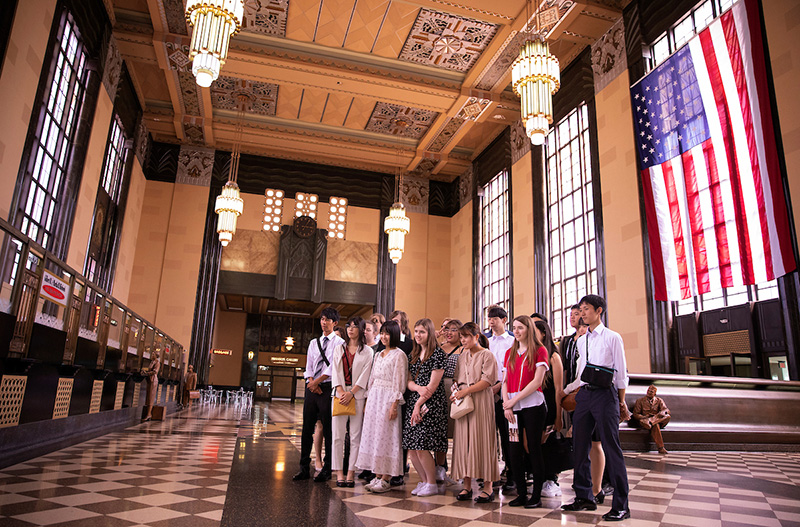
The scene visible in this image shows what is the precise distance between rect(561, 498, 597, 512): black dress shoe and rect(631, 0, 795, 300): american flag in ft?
18.9

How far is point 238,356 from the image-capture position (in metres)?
26.3

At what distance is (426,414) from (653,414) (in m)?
4.74

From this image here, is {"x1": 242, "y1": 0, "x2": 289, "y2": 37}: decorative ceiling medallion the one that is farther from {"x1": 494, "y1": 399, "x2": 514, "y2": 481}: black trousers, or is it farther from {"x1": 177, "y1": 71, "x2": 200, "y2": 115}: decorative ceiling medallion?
{"x1": 494, "y1": 399, "x2": 514, "y2": 481}: black trousers

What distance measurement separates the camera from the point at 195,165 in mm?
18422

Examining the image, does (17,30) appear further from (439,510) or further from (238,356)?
(238,356)

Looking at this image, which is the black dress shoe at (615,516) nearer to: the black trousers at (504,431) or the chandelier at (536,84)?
the black trousers at (504,431)

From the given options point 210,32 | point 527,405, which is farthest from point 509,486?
point 210,32

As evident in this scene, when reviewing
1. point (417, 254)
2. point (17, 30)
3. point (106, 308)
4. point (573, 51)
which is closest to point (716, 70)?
point (573, 51)

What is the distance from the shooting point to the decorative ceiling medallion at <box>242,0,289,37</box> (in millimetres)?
11727

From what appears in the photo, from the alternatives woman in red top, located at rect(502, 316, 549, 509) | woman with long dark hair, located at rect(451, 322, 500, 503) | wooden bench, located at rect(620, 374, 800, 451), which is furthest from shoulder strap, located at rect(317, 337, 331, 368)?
wooden bench, located at rect(620, 374, 800, 451)

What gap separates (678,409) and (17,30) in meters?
11.7

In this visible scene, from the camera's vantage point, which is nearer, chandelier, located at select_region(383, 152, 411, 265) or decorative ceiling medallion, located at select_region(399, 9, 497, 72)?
decorative ceiling medallion, located at select_region(399, 9, 497, 72)

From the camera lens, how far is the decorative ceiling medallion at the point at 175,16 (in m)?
11.6

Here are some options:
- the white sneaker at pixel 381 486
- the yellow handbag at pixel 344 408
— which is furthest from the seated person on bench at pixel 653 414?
the yellow handbag at pixel 344 408
